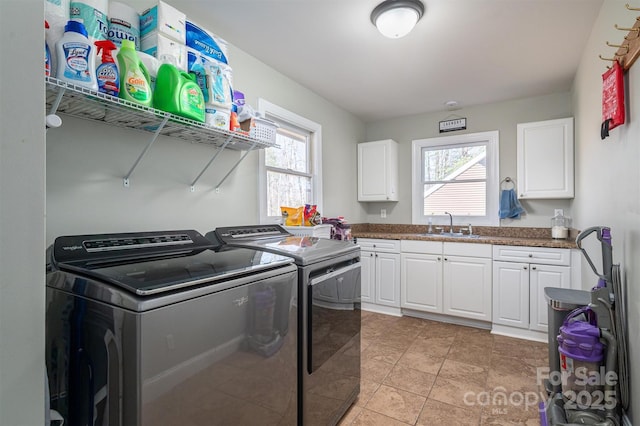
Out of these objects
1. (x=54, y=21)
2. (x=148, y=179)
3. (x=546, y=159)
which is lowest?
(x=148, y=179)

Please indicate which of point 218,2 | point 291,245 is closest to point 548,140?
point 291,245

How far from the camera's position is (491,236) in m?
3.58

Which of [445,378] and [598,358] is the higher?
[598,358]

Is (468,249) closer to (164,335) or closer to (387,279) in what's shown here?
(387,279)

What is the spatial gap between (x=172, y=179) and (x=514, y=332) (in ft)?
10.7

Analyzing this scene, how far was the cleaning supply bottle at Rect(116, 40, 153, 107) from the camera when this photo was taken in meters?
1.25

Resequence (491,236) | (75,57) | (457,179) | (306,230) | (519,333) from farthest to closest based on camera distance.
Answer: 1. (457,179)
2. (491,236)
3. (519,333)
4. (306,230)
5. (75,57)

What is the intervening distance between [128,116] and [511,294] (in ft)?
11.0

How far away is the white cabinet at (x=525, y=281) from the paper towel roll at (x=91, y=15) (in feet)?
11.0

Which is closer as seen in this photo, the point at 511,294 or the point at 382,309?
the point at 511,294

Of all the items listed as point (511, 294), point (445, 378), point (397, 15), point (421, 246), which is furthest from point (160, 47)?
point (511, 294)

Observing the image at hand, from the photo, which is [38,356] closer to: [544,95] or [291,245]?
[291,245]

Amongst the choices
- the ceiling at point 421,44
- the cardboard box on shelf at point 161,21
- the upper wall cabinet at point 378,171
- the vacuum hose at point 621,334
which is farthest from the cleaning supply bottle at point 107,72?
the upper wall cabinet at point 378,171

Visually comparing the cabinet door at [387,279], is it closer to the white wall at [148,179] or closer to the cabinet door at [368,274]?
the cabinet door at [368,274]
